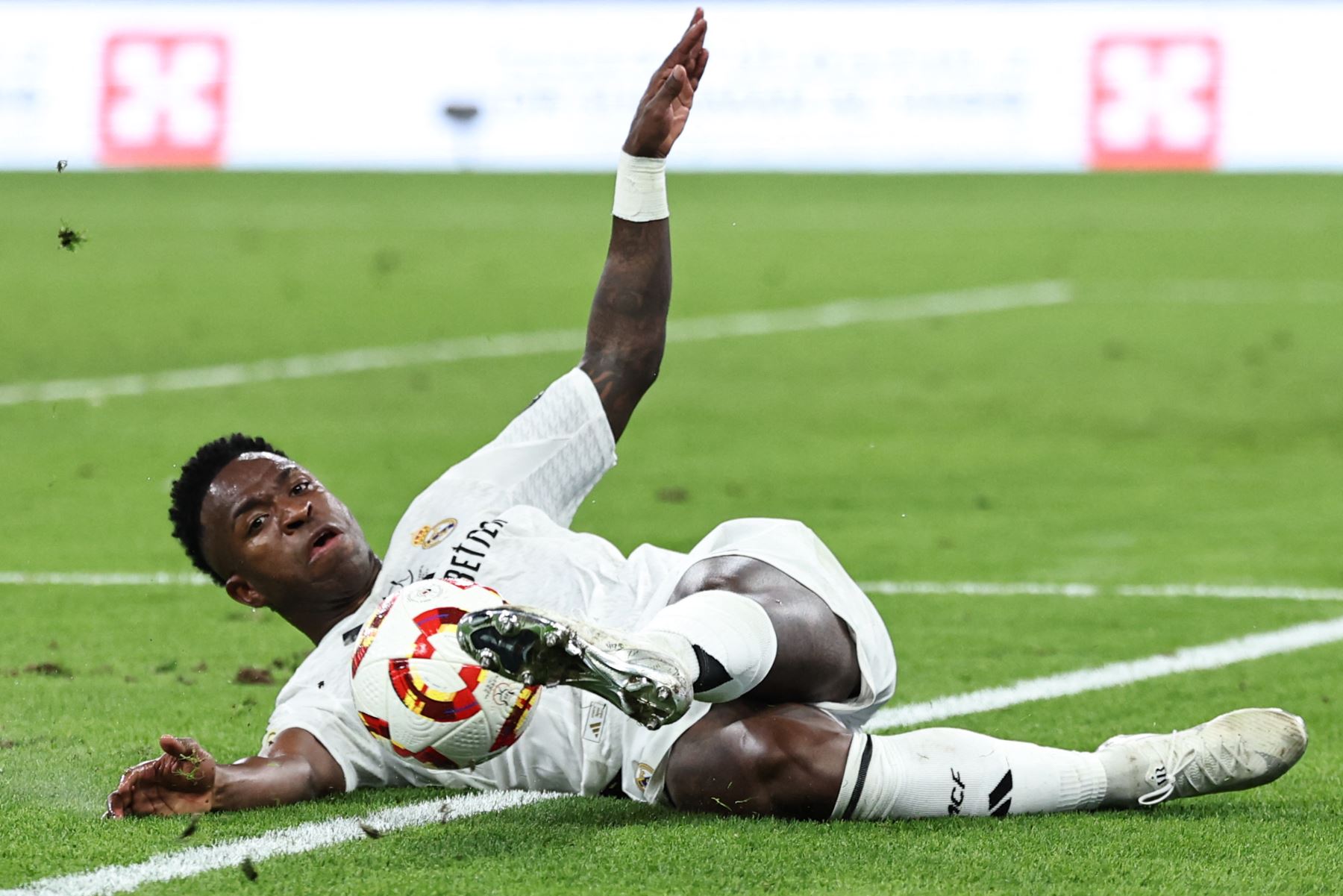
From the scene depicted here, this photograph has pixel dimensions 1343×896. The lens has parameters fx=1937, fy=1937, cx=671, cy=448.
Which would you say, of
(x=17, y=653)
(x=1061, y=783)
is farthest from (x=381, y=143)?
(x=1061, y=783)

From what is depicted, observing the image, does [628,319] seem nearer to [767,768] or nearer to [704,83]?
[767,768]

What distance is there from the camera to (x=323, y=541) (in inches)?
180

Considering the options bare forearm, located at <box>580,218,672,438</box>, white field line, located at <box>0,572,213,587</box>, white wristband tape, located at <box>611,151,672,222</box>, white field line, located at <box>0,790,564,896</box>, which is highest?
white wristband tape, located at <box>611,151,672,222</box>

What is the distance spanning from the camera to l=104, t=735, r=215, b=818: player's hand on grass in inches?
159

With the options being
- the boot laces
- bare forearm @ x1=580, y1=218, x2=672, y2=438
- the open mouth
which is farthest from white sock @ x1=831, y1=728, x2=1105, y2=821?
the open mouth

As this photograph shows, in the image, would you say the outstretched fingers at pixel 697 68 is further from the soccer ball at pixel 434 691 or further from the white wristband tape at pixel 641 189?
the soccer ball at pixel 434 691

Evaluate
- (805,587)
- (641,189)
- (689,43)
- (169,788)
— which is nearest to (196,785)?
(169,788)

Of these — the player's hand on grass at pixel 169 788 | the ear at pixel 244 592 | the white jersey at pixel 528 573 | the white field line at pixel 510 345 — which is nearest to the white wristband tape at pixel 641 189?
the white jersey at pixel 528 573

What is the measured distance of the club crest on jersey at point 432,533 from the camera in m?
4.58

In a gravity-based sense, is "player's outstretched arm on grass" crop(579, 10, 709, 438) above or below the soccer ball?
above

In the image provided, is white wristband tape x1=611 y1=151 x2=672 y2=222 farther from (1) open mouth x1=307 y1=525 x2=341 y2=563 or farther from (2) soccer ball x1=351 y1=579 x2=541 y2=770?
(2) soccer ball x1=351 y1=579 x2=541 y2=770

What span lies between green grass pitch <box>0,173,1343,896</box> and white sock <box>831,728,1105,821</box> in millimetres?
46

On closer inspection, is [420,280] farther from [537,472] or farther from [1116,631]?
[537,472]

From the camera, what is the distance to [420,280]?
53.3 ft
